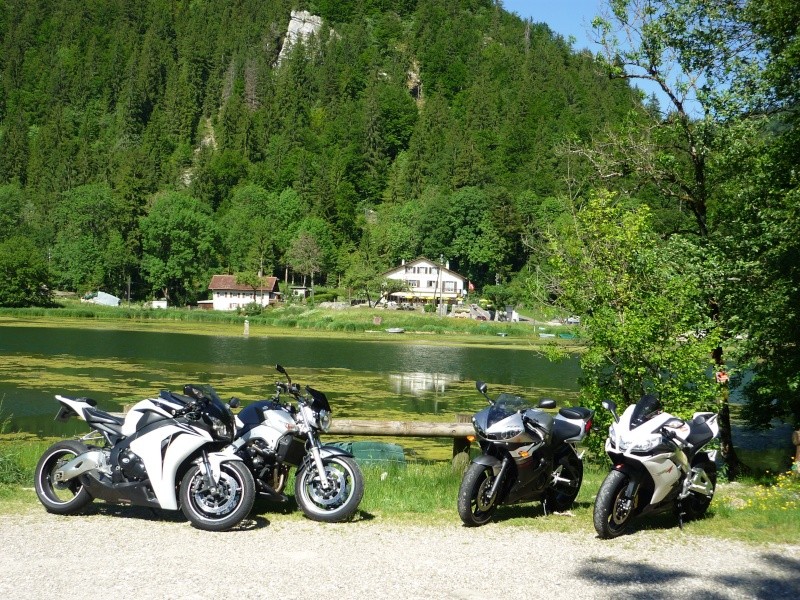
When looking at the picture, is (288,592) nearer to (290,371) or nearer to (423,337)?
(290,371)

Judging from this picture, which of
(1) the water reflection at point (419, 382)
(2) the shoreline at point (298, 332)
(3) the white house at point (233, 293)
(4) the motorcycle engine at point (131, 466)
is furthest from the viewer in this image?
(3) the white house at point (233, 293)

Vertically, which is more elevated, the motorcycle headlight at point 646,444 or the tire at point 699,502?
the motorcycle headlight at point 646,444

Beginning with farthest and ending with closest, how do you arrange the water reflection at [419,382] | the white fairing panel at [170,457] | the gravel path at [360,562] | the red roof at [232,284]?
the red roof at [232,284]
the water reflection at [419,382]
the white fairing panel at [170,457]
the gravel path at [360,562]

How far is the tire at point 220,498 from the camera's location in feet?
24.6

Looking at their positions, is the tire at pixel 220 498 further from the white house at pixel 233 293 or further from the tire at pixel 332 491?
the white house at pixel 233 293

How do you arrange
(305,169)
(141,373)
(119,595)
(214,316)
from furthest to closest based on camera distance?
(305,169)
(214,316)
(141,373)
(119,595)

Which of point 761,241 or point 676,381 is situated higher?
point 761,241

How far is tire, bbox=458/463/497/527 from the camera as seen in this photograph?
310 inches

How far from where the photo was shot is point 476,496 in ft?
26.1

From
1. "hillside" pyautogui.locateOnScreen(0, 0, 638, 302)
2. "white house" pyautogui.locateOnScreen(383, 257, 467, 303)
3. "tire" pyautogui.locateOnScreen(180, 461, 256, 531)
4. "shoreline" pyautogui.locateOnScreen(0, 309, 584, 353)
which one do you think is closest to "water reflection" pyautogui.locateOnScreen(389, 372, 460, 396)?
"shoreline" pyautogui.locateOnScreen(0, 309, 584, 353)

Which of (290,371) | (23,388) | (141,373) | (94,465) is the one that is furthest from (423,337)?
→ (94,465)

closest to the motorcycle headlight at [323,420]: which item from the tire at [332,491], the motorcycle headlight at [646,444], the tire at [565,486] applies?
the tire at [332,491]

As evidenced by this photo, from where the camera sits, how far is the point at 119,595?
5695 millimetres

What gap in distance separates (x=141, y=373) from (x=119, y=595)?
27576mm
